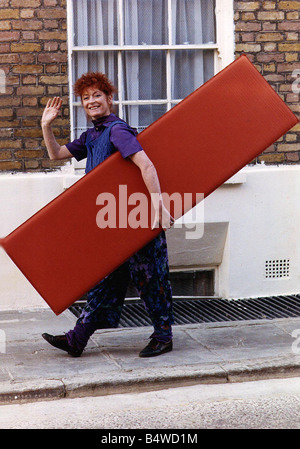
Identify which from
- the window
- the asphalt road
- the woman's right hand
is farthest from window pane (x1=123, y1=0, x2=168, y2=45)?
Result: the asphalt road

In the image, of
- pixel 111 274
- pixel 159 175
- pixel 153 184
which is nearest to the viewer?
pixel 153 184

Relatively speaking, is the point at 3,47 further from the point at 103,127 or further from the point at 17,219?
the point at 103,127

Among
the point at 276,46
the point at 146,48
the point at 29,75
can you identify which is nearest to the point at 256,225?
the point at 276,46

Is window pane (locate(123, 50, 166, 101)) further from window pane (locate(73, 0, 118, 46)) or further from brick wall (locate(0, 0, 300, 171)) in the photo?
brick wall (locate(0, 0, 300, 171))

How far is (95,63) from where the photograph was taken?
23.5ft

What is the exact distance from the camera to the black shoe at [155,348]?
554 cm

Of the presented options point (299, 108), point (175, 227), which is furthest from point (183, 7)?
point (175, 227)

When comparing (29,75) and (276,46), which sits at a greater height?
(276,46)

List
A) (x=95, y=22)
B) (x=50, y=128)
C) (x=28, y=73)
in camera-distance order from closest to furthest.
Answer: (x=50, y=128), (x=28, y=73), (x=95, y=22)

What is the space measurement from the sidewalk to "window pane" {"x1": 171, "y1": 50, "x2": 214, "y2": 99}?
2.18 m

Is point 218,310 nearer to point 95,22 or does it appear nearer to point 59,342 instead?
point 59,342

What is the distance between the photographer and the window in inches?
279

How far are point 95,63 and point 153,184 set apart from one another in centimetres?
242

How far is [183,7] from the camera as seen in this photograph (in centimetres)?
721
